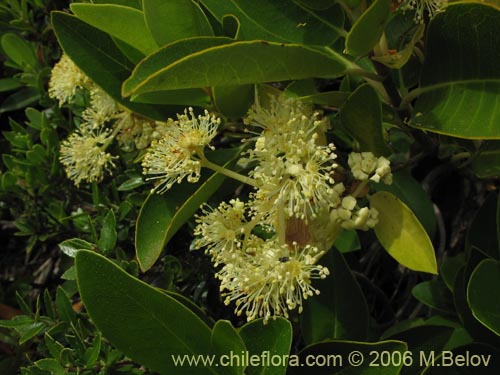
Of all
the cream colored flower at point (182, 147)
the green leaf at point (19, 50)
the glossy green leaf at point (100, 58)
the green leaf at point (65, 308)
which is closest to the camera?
the cream colored flower at point (182, 147)

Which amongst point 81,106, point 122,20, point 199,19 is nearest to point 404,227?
point 199,19

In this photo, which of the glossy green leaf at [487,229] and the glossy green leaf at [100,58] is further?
the glossy green leaf at [487,229]

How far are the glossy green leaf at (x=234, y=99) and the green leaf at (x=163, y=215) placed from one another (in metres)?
0.10

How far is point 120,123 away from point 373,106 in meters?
0.62

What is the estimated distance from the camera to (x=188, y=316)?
1.06 metres

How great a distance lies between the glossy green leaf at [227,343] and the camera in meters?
1.04

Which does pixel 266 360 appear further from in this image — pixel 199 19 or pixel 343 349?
pixel 199 19

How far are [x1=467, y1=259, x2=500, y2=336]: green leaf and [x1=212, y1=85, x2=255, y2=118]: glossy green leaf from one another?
533 mm

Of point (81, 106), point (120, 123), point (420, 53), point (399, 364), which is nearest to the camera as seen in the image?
point (399, 364)

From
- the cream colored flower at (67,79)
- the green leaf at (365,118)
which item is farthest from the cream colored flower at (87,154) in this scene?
the green leaf at (365,118)

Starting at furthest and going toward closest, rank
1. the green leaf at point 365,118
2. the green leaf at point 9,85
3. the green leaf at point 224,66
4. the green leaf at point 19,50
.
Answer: the green leaf at point 9,85
the green leaf at point 19,50
the green leaf at point 365,118
the green leaf at point 224,66

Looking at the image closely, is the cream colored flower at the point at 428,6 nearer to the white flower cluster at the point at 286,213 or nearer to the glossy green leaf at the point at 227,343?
the white flower cluster at the point at 286,213

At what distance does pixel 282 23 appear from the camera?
111cm

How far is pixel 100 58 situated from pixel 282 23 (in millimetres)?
405
